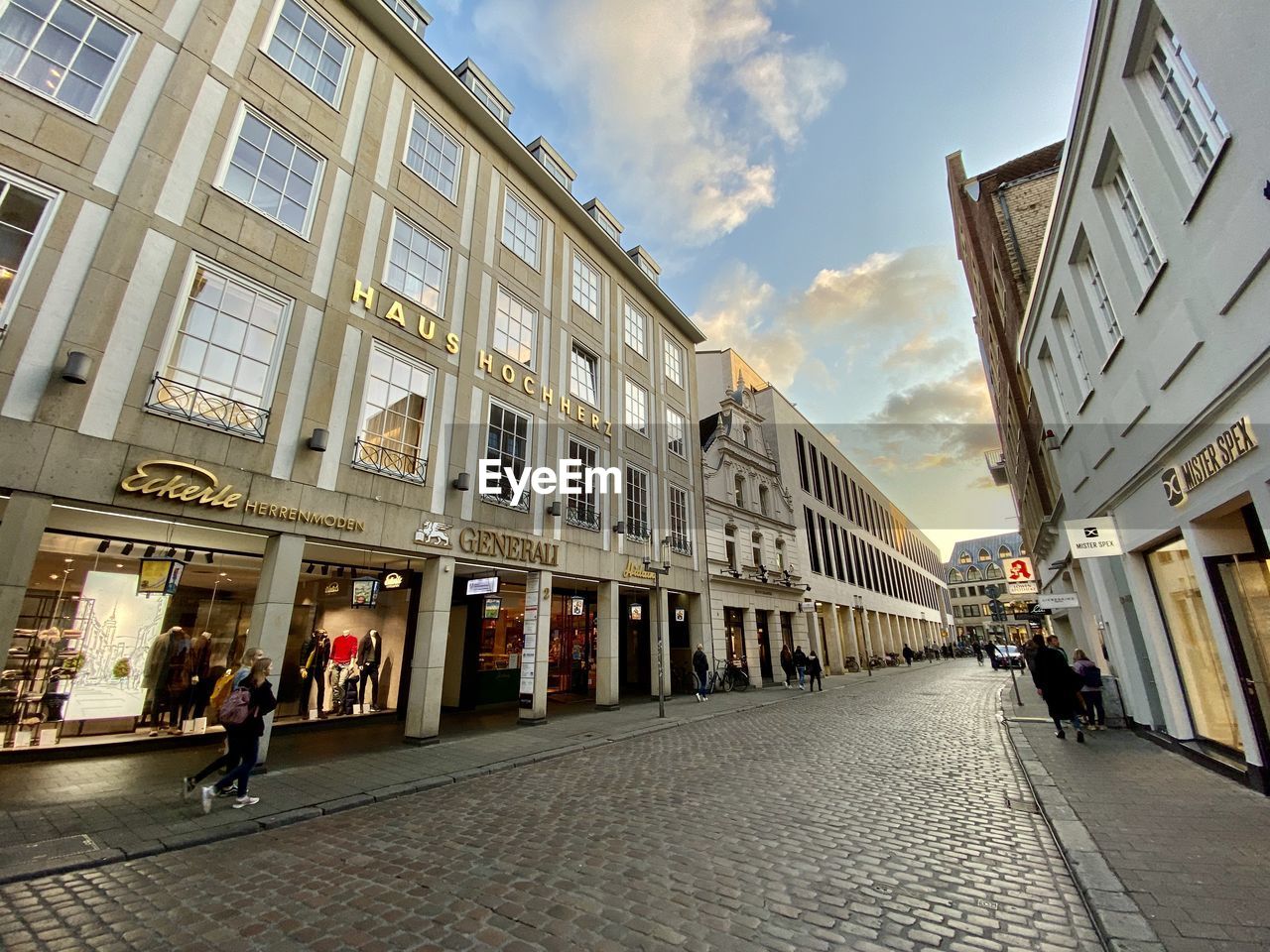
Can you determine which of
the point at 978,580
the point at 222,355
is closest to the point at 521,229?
the point at 222,355

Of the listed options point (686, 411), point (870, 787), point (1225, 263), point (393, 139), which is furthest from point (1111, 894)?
point (686, 411)

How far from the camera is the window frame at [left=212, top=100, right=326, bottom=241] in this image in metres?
9.45

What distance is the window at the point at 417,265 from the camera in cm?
Result: 1219

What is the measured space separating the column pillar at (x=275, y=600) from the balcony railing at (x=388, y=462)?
1.95m

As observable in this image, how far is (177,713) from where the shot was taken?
10766 millimetres

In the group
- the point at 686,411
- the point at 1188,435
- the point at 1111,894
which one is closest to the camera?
the point at 1111,894

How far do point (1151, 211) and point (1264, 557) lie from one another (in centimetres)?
463

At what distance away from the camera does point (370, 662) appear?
14211mm

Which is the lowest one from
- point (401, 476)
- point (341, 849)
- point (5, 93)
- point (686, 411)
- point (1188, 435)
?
point (341, 849)

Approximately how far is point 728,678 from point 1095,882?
18.8 meters

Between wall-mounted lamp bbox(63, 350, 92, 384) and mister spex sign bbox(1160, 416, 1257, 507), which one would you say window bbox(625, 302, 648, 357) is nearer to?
wall-mounted lamp bbox(63, 350, 92, 384)

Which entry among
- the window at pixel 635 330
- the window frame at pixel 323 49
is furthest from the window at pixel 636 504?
the window frame at pixel 323 49

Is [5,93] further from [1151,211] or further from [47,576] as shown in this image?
[1151,211]

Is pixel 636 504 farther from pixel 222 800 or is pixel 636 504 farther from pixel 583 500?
pixel 222 800
